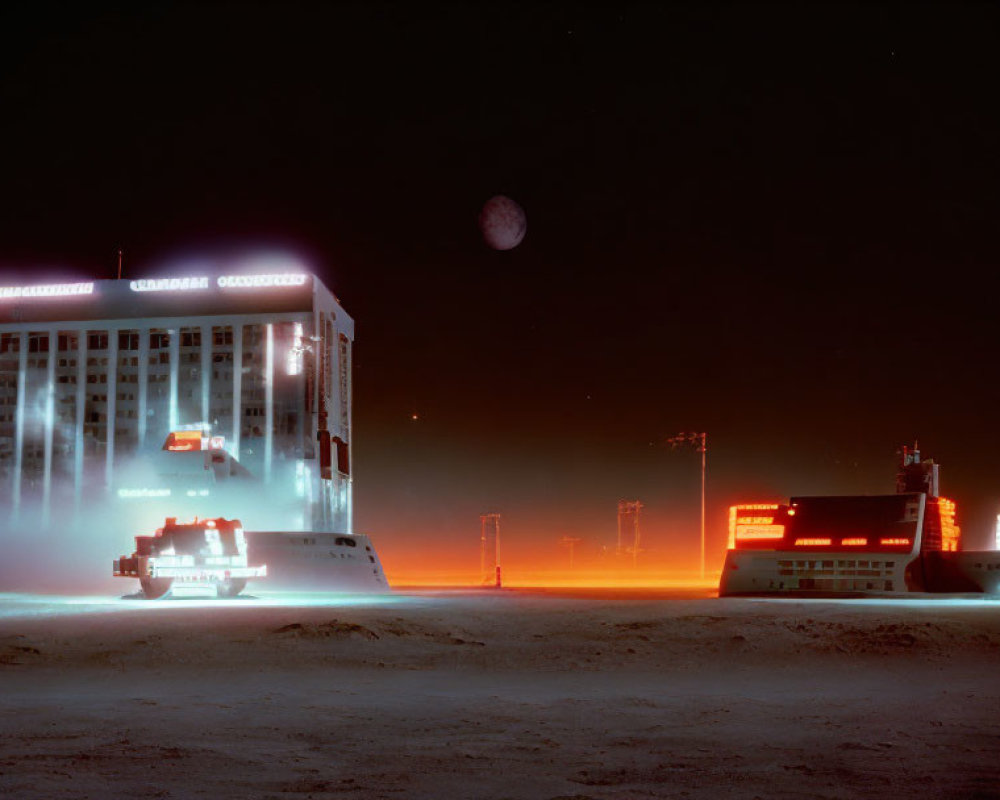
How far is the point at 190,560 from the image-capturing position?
40969 millimetres

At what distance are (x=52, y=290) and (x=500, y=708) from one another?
322 ft

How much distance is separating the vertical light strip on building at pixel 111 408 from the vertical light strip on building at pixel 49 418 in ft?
18.3

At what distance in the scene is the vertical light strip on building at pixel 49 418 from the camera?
101m

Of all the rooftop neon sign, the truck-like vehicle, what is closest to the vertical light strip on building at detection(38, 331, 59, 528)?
the rooftop neon sign

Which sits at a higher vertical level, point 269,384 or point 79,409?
point 269,384

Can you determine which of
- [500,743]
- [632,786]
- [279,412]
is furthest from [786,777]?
[279,412]

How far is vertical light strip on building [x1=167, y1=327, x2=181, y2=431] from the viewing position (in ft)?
322

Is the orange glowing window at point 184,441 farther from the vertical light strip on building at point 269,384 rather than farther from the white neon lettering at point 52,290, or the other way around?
the white neon lettering at point 52,290

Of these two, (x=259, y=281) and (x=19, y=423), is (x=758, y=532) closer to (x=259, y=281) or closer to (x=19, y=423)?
(x=259, y=281)

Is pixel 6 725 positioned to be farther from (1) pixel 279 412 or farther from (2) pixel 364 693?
(1) pixel 279 412

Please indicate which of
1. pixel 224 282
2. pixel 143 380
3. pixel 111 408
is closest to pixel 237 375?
pixel 224 282

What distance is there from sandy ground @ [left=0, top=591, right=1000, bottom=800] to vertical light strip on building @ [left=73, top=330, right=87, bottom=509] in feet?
259

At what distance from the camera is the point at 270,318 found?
316 ft

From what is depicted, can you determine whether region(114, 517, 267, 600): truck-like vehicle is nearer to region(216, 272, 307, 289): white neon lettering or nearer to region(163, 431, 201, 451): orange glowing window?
region(163, 431, 201, 451): orange glowing window
